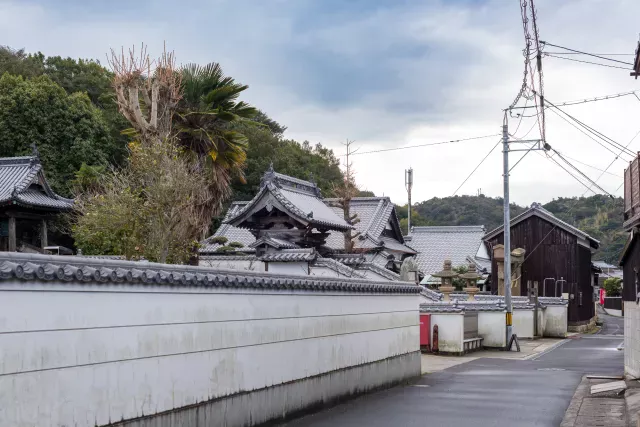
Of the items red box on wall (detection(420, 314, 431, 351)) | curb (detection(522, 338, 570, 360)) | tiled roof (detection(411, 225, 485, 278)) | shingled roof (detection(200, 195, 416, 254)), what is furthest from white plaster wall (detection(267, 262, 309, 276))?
tiled roof (detection(411, 225, 485, 278))

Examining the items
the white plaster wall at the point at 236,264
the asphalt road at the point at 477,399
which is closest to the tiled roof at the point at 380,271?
the white plaster wall at the point at 236,264

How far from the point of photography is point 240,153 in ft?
90.6

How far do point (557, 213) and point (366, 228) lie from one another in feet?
209

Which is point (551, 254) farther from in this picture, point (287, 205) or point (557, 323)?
point (287, 205)

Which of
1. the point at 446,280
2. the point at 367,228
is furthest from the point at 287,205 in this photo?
the point at 367,228

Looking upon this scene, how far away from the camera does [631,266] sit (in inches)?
1064

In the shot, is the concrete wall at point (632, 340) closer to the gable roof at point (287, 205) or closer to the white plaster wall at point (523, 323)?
the gable roof at point (287, 205)

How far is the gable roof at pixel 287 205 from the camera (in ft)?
109

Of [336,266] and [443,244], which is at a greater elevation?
[443,244]

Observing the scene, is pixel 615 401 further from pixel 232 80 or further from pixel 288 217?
pixel 288 217

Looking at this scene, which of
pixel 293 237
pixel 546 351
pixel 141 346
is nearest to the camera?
pixel 141 346

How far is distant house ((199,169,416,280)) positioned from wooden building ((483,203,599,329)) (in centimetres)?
1079

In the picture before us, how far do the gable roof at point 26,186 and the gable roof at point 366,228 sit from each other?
26.7 ft

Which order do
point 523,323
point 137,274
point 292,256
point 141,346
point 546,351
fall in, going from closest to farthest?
1. point 137,274
2. point 141,346
3. point 292,256
4. point 546,351
5. point 523,323
